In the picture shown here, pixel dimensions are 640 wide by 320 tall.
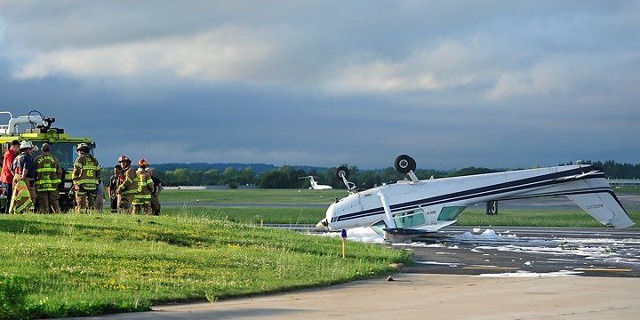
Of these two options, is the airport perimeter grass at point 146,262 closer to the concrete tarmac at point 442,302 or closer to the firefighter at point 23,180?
the concrete tarmac at point 442,302

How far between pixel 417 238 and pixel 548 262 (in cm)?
829

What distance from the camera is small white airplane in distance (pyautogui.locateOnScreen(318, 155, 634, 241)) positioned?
32938 mm

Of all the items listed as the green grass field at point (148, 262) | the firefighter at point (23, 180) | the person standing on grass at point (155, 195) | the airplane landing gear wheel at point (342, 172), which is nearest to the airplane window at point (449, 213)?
the airplane landing gear wheel at point (342, 172)

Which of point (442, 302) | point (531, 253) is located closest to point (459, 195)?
point (531, 253)

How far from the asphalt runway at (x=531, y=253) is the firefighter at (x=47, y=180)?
9.34 metres

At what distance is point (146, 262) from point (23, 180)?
1005 cm

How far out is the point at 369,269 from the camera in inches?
821

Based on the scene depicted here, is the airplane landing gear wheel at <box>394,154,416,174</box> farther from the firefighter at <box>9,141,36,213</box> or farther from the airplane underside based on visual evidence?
the firefighter at <box>9,141,36,213</box>

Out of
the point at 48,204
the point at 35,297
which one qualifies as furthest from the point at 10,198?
the point at 35,297

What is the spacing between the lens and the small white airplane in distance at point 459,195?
32938mm

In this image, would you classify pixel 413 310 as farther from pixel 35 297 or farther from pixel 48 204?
pixel 48 204

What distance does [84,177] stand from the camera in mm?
29500

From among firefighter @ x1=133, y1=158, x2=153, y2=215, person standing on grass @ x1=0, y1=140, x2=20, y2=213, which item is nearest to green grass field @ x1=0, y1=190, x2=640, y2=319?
firefighter @ x1=133, y1=158, x2=153, y2=215

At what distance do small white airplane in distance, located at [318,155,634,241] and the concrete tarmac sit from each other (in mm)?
13033
